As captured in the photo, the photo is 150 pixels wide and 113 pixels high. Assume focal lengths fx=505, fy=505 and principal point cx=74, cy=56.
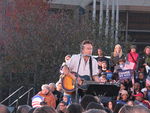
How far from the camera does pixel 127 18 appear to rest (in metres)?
35.3

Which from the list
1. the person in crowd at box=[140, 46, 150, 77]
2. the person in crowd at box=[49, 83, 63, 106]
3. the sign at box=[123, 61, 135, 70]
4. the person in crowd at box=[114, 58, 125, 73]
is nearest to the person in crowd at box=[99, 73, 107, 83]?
the person in crowd at box=[114, 58, 125, 73]

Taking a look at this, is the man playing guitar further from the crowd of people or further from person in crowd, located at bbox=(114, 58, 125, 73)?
person in crowd, located at bbox=(114, 58, 125, 73)

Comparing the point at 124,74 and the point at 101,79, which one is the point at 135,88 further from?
the point at 101,79

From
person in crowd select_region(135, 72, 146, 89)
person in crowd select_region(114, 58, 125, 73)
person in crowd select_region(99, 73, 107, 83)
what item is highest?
person in crowd select_region(114, 58, 125, 73)

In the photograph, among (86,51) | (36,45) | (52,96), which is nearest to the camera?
(86,51)

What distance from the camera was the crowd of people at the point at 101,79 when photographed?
9.55 m

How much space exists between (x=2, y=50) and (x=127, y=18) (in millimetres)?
13296

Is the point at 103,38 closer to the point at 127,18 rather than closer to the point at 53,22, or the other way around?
the point at 53,22

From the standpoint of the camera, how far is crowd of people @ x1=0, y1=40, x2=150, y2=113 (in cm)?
955

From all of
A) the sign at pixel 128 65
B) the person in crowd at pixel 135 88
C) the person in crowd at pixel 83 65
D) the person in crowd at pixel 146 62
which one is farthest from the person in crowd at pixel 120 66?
the person in crowd at pixel 83 65

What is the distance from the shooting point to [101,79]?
12.6 metres

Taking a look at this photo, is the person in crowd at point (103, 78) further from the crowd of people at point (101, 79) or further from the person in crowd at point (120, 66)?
the person in crowd at point (120, 66)

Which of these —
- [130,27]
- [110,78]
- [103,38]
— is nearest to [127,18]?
[130,27]

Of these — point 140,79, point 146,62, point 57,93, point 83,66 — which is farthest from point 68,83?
point 146,62
